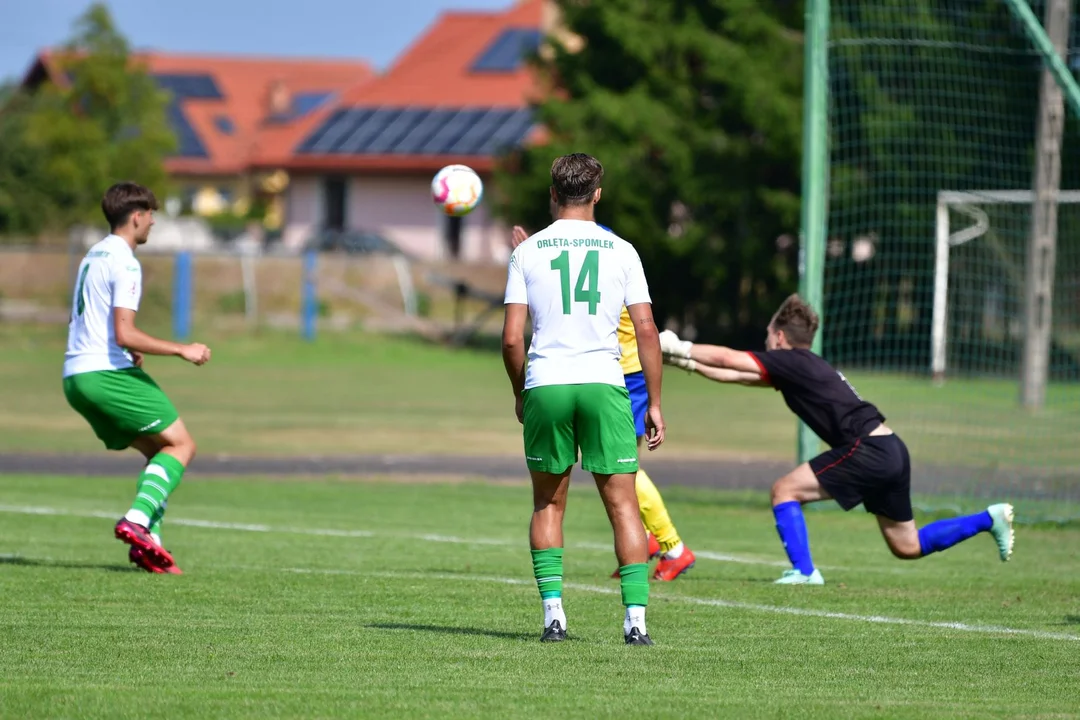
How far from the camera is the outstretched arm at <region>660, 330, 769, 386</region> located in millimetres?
8445

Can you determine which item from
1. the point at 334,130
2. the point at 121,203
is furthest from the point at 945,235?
the point at 334,130

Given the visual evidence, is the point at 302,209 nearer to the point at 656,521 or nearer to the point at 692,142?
the point at 692,142

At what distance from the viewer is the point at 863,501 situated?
8734 mm

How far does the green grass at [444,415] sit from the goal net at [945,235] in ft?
0.29

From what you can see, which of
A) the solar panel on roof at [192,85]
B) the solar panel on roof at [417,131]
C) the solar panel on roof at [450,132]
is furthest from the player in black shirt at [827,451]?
→ the solar panel on roof at [192,85]

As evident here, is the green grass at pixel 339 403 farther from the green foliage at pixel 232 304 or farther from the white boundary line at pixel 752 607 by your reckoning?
the white boundary line at pixel 752 607

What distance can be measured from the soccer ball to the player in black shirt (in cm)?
180

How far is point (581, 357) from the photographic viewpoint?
6418 millimetres

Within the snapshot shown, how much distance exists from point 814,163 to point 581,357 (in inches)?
300

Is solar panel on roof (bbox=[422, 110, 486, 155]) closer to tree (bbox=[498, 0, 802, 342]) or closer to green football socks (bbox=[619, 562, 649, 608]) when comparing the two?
tree (bbox=[498, 0, 802, 342])

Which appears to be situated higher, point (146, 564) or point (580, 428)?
point (580, 428)

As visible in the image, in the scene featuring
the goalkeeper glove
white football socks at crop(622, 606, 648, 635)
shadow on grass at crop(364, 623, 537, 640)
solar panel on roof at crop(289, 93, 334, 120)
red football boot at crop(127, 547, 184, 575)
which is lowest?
red football boot at crop(127, 547, 184, 575)

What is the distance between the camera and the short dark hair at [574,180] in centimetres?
650

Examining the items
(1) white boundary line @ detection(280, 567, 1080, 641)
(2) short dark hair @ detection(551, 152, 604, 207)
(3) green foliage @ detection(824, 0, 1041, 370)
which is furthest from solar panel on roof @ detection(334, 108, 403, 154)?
(2) short dark hair @ detection(551, 152, 604, 207)
